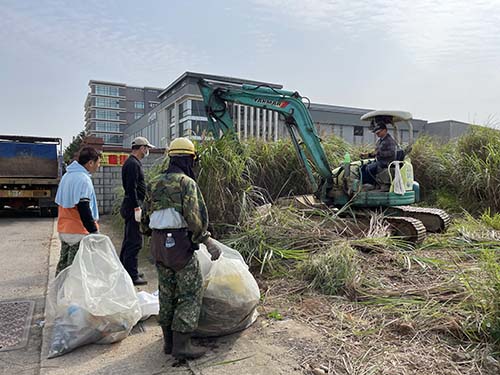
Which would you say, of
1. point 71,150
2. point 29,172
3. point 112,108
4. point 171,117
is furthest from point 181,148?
point 112,108

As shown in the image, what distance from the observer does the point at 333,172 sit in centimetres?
759

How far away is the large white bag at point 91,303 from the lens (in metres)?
3.20

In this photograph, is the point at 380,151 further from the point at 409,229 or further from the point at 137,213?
the point at 137,213

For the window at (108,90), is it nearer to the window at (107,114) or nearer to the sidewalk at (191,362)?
the window at (107,114)

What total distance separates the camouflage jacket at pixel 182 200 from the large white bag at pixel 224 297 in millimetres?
427

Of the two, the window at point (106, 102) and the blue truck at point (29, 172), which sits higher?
the window at point (106, 102)

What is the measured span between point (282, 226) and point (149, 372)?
336 centimetres

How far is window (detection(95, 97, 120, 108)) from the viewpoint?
73.8 meters

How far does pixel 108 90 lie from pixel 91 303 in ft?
259

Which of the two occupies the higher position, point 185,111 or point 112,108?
point 112,108

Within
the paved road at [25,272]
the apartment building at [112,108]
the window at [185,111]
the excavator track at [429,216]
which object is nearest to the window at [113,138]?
the apartment building at [112,108]

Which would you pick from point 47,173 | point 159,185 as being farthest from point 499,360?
point 47,173

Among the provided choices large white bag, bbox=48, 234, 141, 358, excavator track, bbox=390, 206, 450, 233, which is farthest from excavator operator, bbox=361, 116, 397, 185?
large white bag, bbox=48, 234, 141, 358

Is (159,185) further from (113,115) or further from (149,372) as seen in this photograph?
(113,115)
